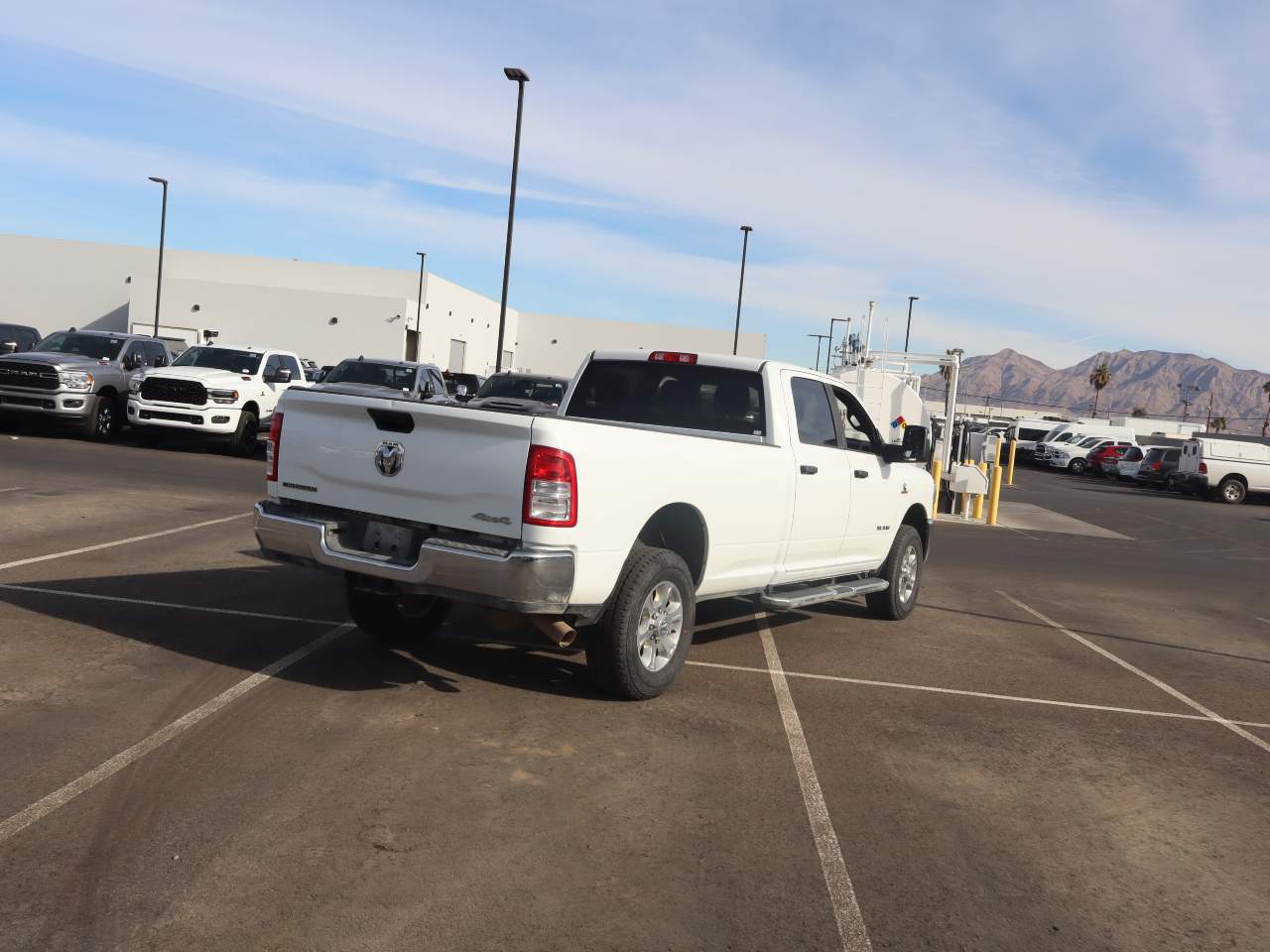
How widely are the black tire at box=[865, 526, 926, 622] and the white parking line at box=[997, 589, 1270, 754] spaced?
1.45m

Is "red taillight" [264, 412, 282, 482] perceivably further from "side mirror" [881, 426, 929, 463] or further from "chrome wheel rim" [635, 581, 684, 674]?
"side mirror" [881, 426, 929, 463]

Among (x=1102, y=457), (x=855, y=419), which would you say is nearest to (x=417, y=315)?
(x=1102, y=457)

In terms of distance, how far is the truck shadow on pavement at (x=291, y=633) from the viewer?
698 cm

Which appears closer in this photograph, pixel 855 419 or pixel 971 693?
pixel 971 693

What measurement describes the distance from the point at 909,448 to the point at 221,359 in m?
16.4

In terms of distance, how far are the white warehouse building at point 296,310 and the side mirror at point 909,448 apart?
4144 cm

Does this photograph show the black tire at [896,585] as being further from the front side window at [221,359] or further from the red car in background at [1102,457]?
the red car in background at [1102,457]

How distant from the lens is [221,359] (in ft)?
73.7

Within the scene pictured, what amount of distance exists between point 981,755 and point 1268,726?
247cm

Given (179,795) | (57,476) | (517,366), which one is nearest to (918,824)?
(179,795)

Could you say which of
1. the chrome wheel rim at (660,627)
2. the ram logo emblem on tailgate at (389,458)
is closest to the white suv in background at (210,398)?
the ram logo emblem on tailgate at (389,458)

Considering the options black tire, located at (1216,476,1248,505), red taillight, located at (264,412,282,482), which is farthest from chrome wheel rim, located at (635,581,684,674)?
black tire, located at (1216,476,1248,505)

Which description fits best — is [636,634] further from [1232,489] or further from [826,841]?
[1232,489]

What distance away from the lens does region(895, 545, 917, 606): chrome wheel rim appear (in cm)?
1029
